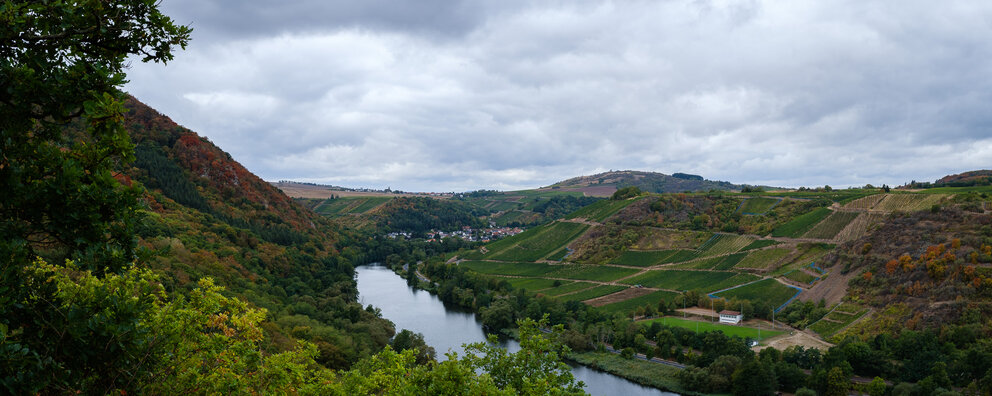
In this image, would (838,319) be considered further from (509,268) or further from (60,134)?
(60,134)

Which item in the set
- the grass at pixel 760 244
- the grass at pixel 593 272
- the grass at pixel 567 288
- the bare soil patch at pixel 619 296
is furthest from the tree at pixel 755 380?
the grass at pixel 760 244

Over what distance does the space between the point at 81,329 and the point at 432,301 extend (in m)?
89.0

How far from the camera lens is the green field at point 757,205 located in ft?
386

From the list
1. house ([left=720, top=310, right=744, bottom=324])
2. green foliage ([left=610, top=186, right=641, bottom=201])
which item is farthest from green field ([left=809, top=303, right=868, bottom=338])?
green foliage ([left=610, top=186, right=641, bottom=201])

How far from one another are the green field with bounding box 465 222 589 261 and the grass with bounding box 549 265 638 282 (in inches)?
556

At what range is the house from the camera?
7242cm

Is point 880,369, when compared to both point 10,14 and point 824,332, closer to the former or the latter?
point 824,332

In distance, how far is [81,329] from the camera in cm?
666

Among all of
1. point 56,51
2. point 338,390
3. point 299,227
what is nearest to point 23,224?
point 56,51

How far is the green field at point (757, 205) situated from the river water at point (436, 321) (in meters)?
73.3

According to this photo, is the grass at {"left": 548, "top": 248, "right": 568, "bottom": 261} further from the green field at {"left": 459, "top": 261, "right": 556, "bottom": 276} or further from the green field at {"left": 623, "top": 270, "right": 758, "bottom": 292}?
the green field at {"left": 623, "top": 270, "right": 758, "bottom": 292}

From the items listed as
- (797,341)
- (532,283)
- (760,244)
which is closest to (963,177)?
(760,244)

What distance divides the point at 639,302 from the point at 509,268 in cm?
4109

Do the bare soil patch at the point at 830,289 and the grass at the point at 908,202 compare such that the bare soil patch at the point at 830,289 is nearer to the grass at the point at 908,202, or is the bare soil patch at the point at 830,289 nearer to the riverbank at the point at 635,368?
the grass at the point at 908,202
